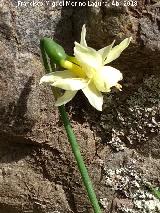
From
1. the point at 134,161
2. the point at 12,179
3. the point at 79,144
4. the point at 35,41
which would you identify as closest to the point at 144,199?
the point at 134,161

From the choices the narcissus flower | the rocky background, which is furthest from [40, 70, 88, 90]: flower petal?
the rocky background

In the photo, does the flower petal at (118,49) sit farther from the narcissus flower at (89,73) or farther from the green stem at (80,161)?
the green stem at (80,161)

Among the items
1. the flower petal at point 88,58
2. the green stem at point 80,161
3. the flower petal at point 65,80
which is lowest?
the green stem at point 80,161

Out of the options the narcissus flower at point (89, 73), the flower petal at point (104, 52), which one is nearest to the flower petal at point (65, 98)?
the narcissus flower at point (89, 73)

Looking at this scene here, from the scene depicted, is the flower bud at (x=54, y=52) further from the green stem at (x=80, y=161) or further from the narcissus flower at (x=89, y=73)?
the green stem at (x=80, y=161)

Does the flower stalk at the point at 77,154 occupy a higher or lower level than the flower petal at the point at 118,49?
lower

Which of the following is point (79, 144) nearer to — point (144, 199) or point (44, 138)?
point (44, 138)

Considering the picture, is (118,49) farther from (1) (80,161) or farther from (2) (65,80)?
(1) (80,161)

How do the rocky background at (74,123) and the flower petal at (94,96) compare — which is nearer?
the flower petal at (94,96)
